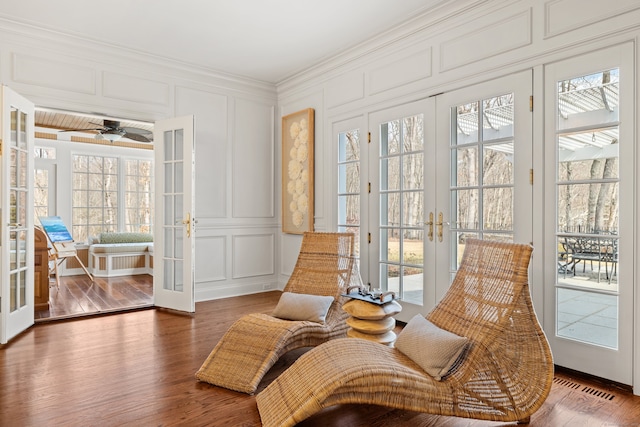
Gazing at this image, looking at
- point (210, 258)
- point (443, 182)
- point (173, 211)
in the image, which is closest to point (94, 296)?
point (210, 258)

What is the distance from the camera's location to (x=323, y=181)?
16.5 ft

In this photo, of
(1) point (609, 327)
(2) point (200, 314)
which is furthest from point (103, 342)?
(1) point (609, 327)

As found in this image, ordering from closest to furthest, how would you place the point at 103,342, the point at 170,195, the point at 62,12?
1. the point at 103,342
2. the point at 62,12
3. the point at 170,195

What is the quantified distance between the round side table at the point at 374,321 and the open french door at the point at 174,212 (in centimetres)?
240

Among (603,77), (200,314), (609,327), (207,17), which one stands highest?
(207,17)

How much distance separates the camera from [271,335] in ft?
8.55

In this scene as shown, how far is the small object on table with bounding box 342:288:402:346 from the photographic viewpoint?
269 centimetres

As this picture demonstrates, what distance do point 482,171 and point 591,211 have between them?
33.5 inches

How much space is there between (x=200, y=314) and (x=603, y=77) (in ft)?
13.4

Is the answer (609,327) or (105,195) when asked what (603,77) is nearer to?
(609,327)

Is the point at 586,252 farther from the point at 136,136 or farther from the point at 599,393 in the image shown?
the point at 136,136

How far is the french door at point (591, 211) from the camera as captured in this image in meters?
2.58

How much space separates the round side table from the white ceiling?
2536mm

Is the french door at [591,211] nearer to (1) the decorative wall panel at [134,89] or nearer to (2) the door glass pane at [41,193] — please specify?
(1) the decorative wall panel at [134,89]
